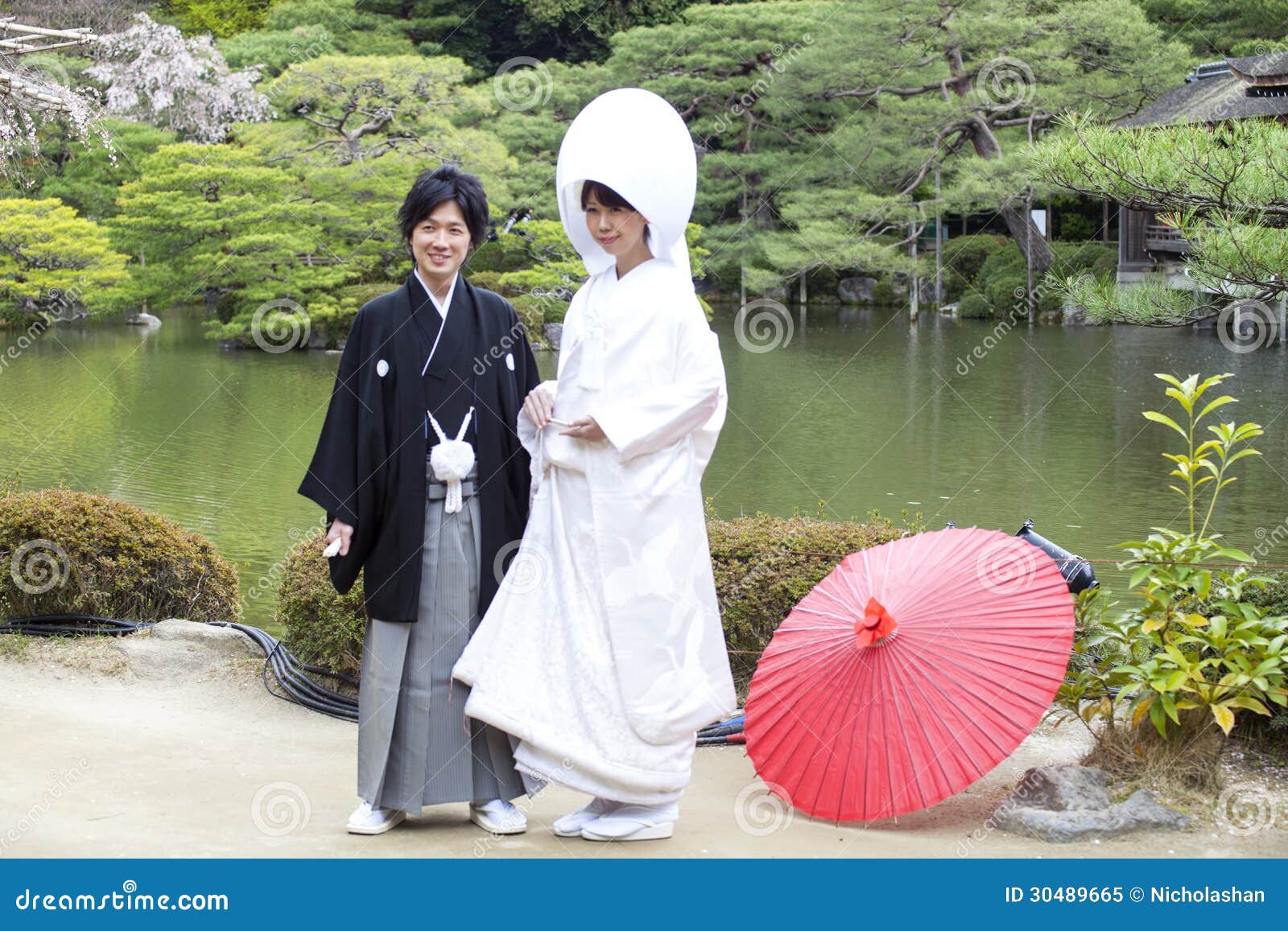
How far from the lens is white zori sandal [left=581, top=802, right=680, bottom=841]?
271 cm

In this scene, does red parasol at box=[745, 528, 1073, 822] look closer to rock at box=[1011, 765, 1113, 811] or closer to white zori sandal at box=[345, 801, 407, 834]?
rock at box=[1011, 765, 1113, 811]

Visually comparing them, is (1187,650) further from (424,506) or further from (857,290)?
(857,290)

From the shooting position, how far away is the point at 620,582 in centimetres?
270

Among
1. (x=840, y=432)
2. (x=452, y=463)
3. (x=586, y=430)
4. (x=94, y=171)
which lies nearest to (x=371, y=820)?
(x=452, y=463)

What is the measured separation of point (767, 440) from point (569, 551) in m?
8.45

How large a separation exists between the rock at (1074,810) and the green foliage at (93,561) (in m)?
3.21

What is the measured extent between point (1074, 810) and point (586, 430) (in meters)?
1.35

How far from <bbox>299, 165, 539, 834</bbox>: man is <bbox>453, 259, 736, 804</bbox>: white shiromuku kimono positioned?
11cm

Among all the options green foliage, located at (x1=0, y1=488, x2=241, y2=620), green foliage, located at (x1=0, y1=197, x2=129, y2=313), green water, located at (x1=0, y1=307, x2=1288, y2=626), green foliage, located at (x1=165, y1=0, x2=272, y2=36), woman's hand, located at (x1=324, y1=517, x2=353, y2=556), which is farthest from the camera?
green foliage, located at (x1=165, y1=0, x2=272, y2=36)

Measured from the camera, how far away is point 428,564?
2846mm

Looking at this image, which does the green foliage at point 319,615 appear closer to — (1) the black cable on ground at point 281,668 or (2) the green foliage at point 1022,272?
(1) the black cable on ground at point 281,668

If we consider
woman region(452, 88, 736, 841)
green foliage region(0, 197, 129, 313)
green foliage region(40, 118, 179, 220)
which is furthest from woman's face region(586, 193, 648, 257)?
green foliage region(40, 118, 179, 220)

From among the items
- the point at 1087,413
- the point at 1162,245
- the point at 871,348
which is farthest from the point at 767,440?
the point at 1162,245

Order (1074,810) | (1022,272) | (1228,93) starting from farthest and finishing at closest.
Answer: (1022,272) < (1228,93) < (1074,810)
